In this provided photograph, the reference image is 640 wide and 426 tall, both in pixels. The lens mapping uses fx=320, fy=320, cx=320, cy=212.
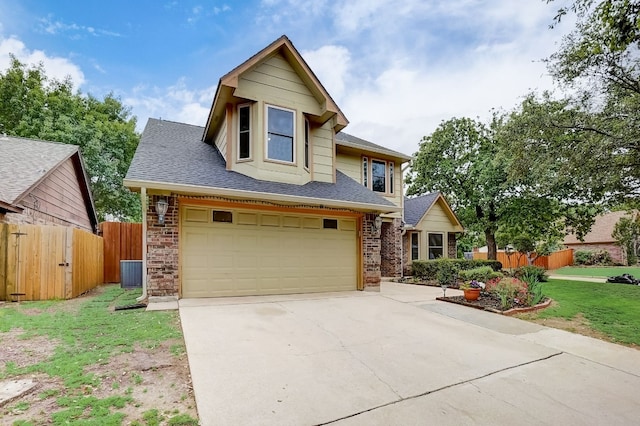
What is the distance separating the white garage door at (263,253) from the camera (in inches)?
293

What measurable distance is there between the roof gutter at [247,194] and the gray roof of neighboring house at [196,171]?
0.33ft

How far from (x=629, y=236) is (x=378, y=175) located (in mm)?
22556

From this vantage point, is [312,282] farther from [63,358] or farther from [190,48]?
[190,48]

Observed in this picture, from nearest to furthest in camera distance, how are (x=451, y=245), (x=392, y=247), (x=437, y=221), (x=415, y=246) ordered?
(x=392, y=247)
(x=415, y=246)
(x=437, y=221)
(x=451, y=245)

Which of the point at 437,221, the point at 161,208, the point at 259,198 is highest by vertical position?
the point at 259,198

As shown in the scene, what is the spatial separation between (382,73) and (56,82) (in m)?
20.4

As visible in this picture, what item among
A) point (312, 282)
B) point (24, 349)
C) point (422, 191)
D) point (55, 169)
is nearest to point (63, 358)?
point (24, 349)

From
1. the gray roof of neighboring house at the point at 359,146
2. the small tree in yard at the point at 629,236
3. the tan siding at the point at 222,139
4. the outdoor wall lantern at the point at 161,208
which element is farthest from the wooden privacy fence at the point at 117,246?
the small tree in yard at the point at 629,236

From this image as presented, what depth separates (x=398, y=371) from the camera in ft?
12.1

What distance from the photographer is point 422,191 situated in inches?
742

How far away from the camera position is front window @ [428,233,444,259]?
15.1 metres

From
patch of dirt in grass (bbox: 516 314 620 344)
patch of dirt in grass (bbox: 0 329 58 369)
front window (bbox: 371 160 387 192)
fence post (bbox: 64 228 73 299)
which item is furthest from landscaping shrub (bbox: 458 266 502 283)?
fence post (bbox: 64 228 73 299)

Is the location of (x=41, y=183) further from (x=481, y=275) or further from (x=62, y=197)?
(x=481, y=275)

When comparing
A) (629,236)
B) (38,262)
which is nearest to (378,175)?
(38,262)
